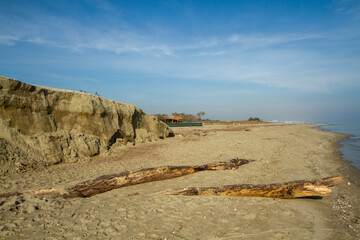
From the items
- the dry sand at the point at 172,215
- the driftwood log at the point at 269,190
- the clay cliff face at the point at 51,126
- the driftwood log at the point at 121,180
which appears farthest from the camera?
the clay cliff face at the point at 51,126

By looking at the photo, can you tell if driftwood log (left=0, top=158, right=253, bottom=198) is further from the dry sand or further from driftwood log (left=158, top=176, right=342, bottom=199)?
driftwood log (left=158, top=176, right=342, bottom=199)

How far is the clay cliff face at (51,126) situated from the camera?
8492 millimetres

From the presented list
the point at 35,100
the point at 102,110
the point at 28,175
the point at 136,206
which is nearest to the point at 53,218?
the point at 136,206

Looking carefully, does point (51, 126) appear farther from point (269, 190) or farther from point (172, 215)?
point (269, 190)

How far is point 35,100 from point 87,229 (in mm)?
8821

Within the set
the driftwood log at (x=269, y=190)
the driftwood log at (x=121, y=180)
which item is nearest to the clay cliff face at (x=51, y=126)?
the driftwood log at (x=121, y=180)

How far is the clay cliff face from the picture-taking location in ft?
27.9

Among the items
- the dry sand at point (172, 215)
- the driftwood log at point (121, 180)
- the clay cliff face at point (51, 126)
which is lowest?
the dry sand at point (172, 215)

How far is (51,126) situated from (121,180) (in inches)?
256

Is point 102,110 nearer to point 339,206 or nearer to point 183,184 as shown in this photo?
point 183,184

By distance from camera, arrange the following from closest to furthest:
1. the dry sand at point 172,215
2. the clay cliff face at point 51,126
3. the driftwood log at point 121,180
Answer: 1. the dry sand at point 172,215
2. the driftwood log at point 121,180
3. the clay cliff face at point 51,126

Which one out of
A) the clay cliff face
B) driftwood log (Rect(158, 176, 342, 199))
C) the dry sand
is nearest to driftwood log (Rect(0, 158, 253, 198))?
the dry sand

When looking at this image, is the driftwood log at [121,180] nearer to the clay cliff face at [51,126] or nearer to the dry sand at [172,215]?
the dry sand at [172,215]

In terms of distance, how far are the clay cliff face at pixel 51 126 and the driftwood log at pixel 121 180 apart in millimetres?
4065
